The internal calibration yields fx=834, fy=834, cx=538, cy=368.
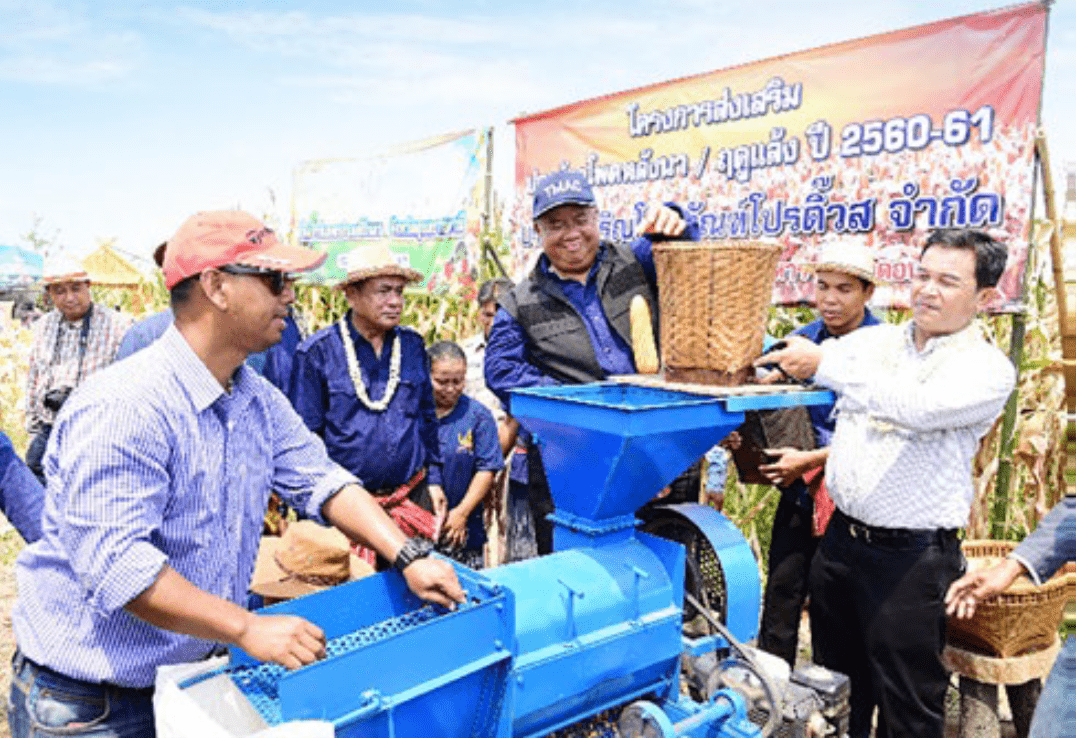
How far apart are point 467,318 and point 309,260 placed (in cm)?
557

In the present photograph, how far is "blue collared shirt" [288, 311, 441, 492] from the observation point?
3707mm

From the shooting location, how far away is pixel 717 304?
2.37m

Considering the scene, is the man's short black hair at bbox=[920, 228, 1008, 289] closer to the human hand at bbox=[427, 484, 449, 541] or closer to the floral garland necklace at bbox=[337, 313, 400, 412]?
the floral garland necklace at bbox=[337, 313, 400, 412]

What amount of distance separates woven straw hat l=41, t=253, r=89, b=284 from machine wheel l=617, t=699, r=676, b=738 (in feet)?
17.7

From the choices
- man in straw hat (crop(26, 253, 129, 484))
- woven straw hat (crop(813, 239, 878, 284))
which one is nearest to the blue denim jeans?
woven straw hat (crop(813, 239, 878, 284))

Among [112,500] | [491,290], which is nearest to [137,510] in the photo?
[112,500]

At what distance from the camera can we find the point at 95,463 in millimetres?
1631

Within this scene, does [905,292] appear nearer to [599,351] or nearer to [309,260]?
[599,351]

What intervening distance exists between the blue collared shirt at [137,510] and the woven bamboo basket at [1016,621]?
2800 millimetres

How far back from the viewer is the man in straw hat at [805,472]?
3412mm

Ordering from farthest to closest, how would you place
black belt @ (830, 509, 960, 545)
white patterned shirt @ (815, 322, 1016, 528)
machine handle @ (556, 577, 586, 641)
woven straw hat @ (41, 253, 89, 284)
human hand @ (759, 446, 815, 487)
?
woven straw hat @ (41, 253, 89, 284)
human hand @ (759, 446, 815, 487)
black belt @ (830, 509, 960, 545)
white patterned shirt @ (815, 322, 1016, 528)
machine handle @ (556, 577, 586, 641)

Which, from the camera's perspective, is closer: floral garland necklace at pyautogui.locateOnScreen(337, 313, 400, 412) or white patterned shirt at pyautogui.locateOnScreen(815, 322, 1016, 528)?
white patterned shirt at pyautogui.locateOnScreen(815, 322, 1016, 528)

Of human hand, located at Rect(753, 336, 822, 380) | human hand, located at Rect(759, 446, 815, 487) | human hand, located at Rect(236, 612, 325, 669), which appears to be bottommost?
human hand, located at Rect(759, 446, 815, 487)

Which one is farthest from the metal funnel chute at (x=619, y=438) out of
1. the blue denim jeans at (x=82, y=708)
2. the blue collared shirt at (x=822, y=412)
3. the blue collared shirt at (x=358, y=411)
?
the blue collared shirt at (x=358, y=411)
